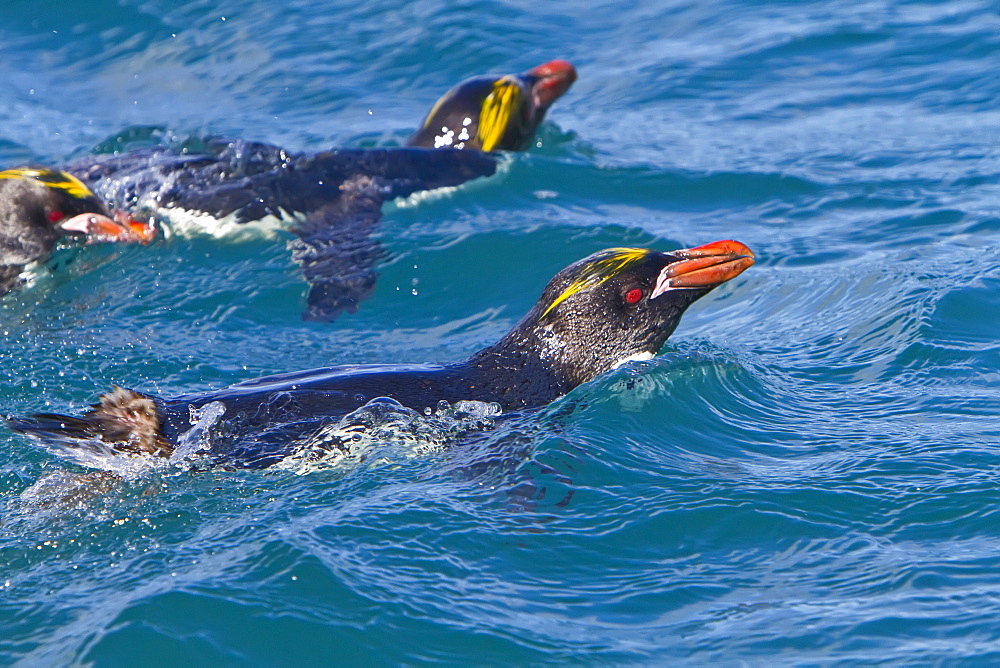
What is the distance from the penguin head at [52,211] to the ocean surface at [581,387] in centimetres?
23

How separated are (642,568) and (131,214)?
6.75m

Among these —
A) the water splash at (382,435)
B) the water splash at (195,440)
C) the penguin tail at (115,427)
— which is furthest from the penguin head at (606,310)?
the penguin tail at (115,427)

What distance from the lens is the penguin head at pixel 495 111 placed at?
11.8m

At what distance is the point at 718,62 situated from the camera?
1455 cm

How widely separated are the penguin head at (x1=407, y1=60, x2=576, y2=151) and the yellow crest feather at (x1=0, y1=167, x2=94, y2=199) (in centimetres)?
344

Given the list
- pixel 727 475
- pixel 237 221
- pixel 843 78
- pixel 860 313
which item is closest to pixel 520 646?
pixel 727 475

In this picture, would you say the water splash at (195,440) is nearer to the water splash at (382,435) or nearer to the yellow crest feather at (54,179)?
the water splash at (382,435)

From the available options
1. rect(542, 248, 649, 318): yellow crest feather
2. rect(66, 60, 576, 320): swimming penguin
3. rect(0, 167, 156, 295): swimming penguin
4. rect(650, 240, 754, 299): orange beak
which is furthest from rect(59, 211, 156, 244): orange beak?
rect(650, 240, 754, 299): orange beak

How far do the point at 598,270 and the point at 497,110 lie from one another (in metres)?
5.25

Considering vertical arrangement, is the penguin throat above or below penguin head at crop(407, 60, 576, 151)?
below

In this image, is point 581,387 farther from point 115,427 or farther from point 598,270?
point 115,427

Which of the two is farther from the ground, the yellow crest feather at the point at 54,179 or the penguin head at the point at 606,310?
the yellow crest feather at the point at 54,179

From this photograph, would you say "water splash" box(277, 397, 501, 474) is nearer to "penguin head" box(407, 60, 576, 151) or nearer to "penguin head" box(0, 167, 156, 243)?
"penguin head" box(0, 167, 156, 243)

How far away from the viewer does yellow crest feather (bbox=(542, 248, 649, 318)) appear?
684 centimetres
